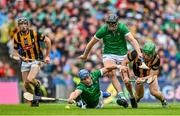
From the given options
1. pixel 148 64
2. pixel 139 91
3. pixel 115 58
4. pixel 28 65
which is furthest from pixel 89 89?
pixel 28 65

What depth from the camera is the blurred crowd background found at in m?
28.2

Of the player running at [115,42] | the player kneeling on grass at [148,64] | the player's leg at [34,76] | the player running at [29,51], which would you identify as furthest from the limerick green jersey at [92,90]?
the player's leg at [34,76]

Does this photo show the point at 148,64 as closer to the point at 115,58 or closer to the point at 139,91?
the point at 115,58

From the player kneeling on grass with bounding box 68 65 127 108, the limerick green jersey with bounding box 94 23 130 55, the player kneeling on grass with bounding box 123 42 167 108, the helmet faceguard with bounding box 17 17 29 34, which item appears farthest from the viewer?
the helmet faceguard with bounding box 17 17 29 34

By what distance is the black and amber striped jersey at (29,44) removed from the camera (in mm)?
20438

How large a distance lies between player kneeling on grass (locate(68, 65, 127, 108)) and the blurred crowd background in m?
8.10

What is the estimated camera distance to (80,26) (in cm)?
2969

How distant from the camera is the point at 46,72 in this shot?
2811 centimetres

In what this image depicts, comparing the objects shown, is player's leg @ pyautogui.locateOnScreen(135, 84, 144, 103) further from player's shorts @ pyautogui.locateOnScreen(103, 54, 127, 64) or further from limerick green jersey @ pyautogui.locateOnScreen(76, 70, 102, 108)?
limerick green jersey @ pyautogui.locateOnScreen(76, 70, 102, 108)

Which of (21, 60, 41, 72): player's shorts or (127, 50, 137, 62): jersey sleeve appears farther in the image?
(21, 60, 41, 72): player's shorts

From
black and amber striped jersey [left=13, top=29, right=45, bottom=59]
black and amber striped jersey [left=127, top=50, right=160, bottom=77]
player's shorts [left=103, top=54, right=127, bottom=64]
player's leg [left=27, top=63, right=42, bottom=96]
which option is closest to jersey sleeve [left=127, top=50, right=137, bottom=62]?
black and amber striped jersey [left=127, top=50, right=160, bottom=77]

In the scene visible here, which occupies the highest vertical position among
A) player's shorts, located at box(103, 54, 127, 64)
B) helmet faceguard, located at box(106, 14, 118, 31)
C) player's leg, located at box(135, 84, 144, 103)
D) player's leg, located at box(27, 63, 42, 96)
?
helmet faceguard, located at box(106, 14, 118, 31)

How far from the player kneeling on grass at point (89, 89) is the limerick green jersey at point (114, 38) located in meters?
0.58

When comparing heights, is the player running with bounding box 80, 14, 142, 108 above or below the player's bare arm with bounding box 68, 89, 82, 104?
above
